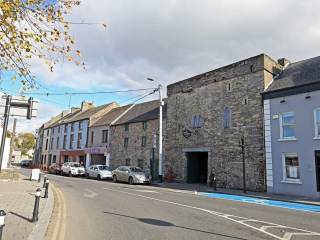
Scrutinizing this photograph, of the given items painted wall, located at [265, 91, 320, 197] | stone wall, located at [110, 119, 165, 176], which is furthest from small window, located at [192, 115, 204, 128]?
painted wall, located at [265, 91, 320, 197]

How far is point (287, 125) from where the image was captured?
792 inches

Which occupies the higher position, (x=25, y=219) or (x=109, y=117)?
(x=109, y=117)

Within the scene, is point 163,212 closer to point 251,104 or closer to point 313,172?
point 313,172

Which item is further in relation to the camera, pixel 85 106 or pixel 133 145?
pixel 85 106

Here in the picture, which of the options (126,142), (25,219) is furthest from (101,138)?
(25,219)

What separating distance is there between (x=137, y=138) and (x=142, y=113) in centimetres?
378

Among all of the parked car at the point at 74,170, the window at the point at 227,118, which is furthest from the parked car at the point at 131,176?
the parked car at the point at 74,170

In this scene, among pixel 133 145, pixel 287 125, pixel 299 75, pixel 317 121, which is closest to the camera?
pixel 317 121


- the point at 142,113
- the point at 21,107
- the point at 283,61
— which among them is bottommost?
the point at 21,107

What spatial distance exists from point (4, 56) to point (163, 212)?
716 centimetres

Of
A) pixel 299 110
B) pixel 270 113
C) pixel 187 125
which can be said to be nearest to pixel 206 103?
pixel 187 125

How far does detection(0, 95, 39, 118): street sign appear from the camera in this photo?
7.74 meters

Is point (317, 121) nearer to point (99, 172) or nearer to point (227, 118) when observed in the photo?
point (227, 118)

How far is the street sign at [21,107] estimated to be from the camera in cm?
774
